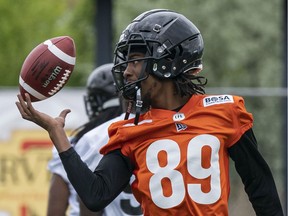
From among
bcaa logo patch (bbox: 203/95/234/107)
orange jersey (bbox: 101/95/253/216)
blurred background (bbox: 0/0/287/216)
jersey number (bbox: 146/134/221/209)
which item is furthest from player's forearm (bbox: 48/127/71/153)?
blurred background (bbox: 0/0/287/216)

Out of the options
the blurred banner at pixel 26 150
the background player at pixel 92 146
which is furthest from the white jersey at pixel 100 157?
the blurred banner at pixel 26 150

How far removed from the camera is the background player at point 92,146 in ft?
16.3

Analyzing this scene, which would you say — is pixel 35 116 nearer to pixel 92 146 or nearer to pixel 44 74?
A: pixel 44 74

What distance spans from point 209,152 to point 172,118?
207 millimetres

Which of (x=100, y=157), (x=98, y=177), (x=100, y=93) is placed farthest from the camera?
(x=100, y=93)

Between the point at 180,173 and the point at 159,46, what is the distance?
0.53 metres

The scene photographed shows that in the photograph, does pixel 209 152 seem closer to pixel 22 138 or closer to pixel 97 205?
pixel 97 205

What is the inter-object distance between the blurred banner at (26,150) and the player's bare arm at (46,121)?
539 cm

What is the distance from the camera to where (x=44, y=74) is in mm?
4094

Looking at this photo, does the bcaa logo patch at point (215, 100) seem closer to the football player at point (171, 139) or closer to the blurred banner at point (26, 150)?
the football player at point (171, 139)

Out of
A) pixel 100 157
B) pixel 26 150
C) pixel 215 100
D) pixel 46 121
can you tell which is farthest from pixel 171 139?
pixel 26 150

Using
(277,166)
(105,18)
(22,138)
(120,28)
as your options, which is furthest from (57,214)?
(120,28)

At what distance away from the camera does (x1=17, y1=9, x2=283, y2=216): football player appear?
3834mm

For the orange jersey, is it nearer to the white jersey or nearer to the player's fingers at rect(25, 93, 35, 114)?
the player's fingers at rect(25, 93, 35, 114)
